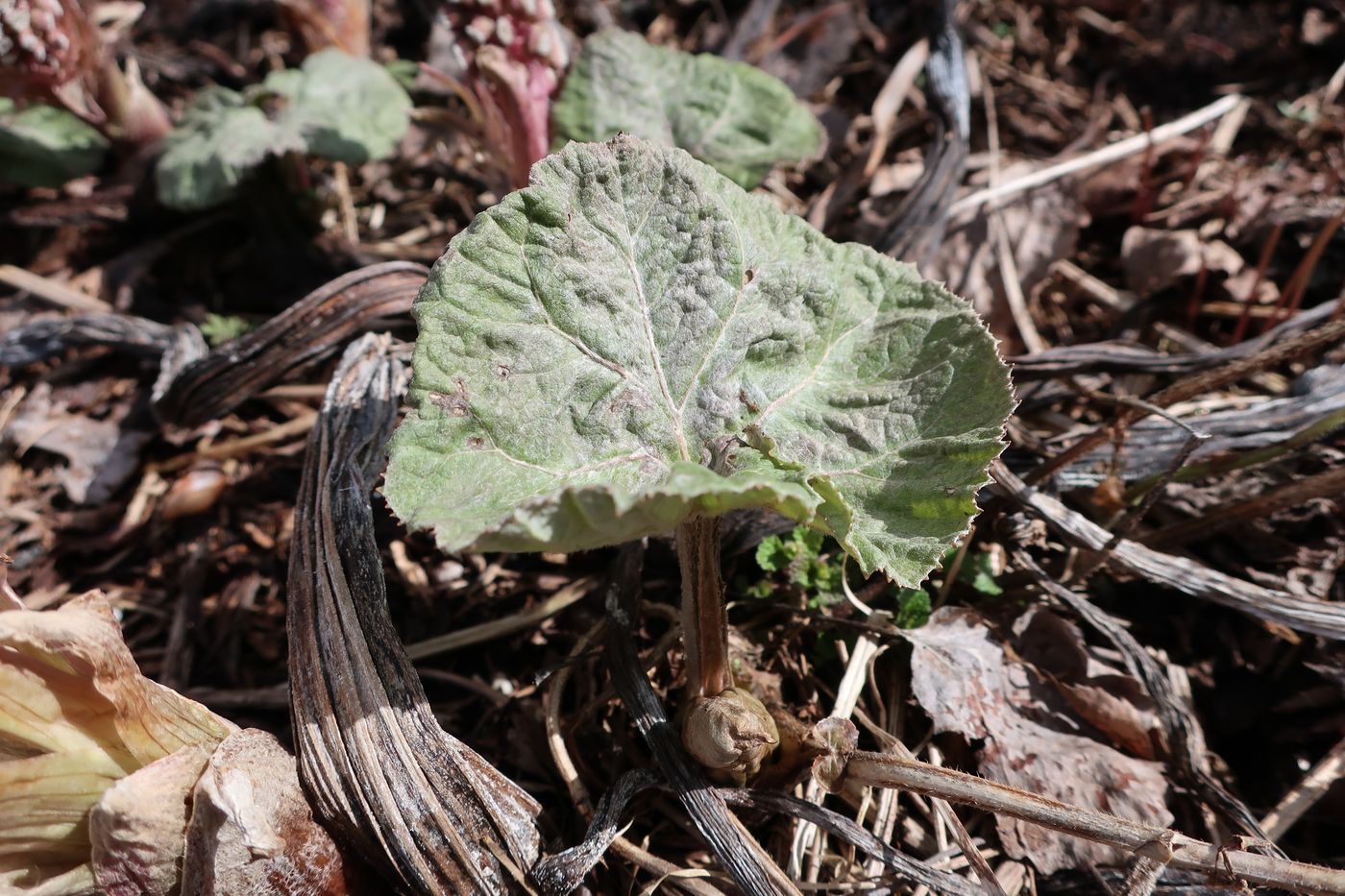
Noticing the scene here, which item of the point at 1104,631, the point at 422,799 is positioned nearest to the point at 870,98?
the point at 1104,631

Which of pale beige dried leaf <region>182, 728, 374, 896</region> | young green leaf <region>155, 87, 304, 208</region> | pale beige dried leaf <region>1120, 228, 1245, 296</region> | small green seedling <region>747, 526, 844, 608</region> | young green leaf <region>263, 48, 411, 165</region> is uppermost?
pale beige dried leaf <region>1120, 228, 1245, 296</region>

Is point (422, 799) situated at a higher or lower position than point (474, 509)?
lower

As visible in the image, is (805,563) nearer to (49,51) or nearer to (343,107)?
(343,107)

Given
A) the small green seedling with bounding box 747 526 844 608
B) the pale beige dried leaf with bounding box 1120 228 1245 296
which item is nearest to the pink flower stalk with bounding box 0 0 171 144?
the small green seedling with bounding box 747 526 844 608

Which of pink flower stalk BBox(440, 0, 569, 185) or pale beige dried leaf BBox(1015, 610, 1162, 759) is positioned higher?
pink flower stalk BBox(440, 0, 569, 185)

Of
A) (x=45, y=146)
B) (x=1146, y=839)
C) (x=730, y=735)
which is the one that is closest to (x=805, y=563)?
(x=730, y=735)

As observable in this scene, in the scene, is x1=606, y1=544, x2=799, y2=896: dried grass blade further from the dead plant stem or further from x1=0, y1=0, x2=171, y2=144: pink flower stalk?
x1=0, y1=0, x2=171, y2=144: pink flower stalk

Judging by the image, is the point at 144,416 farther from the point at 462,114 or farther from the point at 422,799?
the point at 422,799
